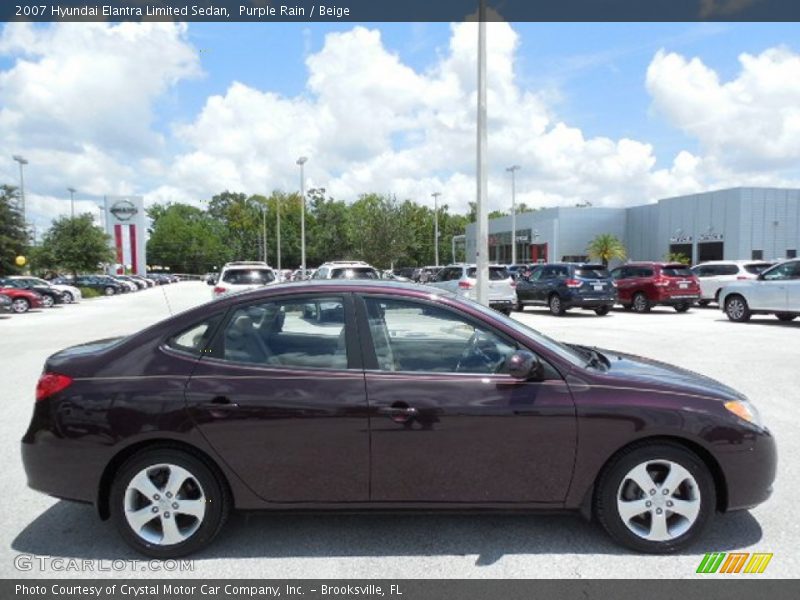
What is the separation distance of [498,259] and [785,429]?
6297cm

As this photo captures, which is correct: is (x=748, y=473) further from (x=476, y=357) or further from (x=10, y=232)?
(x=10, y=232)

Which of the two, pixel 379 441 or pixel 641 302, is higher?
pixel 379 441

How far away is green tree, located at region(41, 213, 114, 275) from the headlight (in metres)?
43.5

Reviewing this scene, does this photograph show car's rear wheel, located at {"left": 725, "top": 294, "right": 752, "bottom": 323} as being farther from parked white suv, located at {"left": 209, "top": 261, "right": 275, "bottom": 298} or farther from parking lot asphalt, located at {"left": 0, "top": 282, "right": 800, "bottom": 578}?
parked white suv, located at {"left": 209, "top": 261, "right": 275, "bottom": 298}

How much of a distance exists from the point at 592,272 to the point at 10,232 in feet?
97.4

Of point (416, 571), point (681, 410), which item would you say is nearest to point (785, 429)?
point (681, 410)

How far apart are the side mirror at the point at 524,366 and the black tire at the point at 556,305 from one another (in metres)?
17.3

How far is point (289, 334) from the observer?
12.5ft

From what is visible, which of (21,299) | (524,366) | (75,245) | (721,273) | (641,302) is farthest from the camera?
(75,245)

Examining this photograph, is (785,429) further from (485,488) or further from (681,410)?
(485,488)

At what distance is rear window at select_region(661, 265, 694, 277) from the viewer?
20469mm
